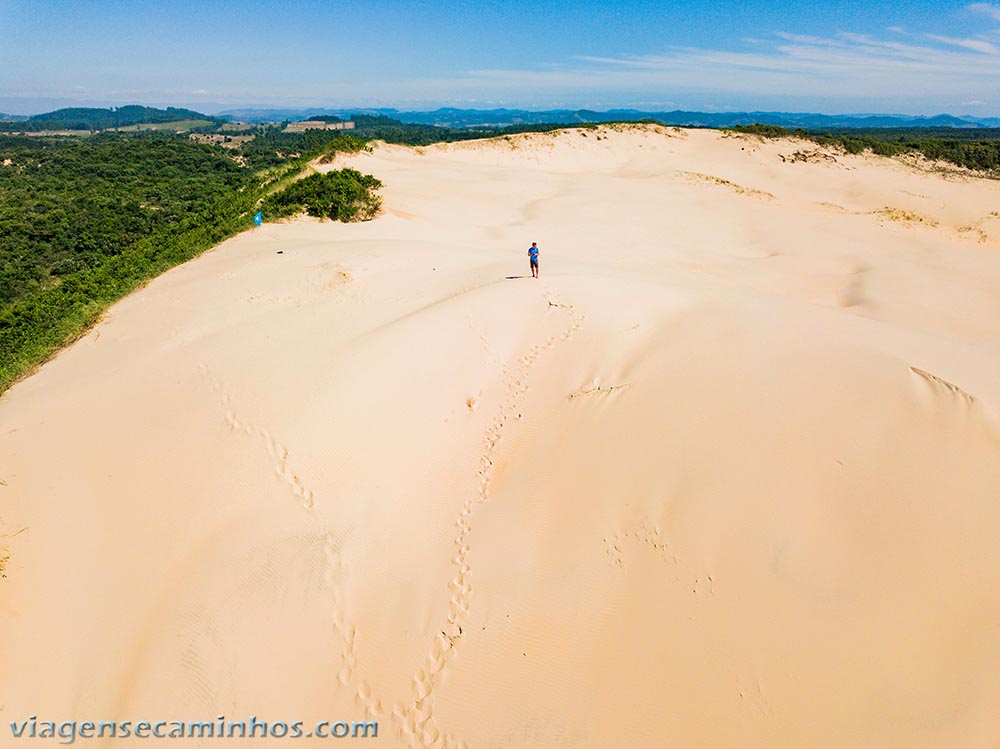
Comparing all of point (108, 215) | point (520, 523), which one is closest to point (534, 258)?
point (520, 523)

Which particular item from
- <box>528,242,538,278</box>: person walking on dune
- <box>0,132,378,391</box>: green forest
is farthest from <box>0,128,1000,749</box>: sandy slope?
<box>0,132,378,391</box>: green forest

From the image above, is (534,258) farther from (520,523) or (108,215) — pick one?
(108,215)

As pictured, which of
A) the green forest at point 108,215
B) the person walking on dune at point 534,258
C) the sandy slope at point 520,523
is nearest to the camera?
the sandy slope at point 520,523

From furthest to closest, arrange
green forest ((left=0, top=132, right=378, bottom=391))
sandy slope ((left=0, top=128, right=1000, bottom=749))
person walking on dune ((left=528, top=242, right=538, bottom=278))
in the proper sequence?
green forest ((left=0, top=132, right=378, bottom=391)), person walking on dune ((left=528, top=242, right=538, bottom=278)), sandy slope ((left=0, top=128, right=1000, bottom=749))

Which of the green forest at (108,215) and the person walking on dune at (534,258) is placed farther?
the green forest at (108,215)

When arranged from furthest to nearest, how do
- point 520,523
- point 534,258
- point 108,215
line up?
point 108,215 → point 534,258 → point 520,523

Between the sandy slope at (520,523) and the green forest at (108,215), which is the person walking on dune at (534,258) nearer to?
the sandy slope at (520,523)

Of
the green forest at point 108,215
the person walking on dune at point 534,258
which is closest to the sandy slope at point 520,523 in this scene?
the person walking on dune at point 534,258

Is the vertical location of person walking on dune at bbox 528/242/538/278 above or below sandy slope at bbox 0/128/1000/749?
above

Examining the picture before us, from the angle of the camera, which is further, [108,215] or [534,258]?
[108,215]

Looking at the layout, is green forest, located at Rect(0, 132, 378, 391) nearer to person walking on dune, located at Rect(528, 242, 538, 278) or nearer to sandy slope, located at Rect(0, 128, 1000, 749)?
sandy slope, located at Rect(0, 128, 1000, 749)
